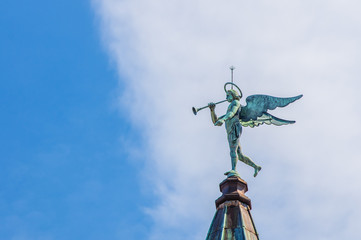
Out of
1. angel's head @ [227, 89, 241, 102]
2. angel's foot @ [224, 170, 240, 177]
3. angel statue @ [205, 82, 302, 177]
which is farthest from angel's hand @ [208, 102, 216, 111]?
angel's foot @ [224, 170, 240, 177]

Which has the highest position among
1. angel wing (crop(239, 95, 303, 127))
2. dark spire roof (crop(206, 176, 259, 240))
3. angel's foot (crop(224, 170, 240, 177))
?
angel wing (crop(239, 95, 303, 127))

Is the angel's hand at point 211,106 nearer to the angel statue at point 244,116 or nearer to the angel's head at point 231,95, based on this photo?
the angel statue at point 244,116

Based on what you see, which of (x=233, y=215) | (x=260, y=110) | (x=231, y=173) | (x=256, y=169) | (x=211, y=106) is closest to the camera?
(x=233, y=215)

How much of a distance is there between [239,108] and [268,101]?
0.90m

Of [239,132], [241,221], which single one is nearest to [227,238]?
[241,221]

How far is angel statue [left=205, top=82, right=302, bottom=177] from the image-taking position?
2241 centimetres

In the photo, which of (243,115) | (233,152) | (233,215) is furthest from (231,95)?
(233,215)

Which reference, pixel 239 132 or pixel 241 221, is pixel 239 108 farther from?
pixel 241 221

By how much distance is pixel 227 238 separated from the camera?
19.7 m

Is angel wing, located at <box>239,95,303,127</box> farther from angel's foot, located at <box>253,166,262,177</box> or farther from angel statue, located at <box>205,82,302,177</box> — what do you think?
angel's foot, located at <box>253,166,262,177</box>

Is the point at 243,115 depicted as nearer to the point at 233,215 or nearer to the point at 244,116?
the point at 244,116

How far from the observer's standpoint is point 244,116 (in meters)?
23.1

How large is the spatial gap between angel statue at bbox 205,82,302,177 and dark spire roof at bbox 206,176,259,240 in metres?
0.88

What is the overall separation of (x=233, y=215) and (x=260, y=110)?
152 inches
